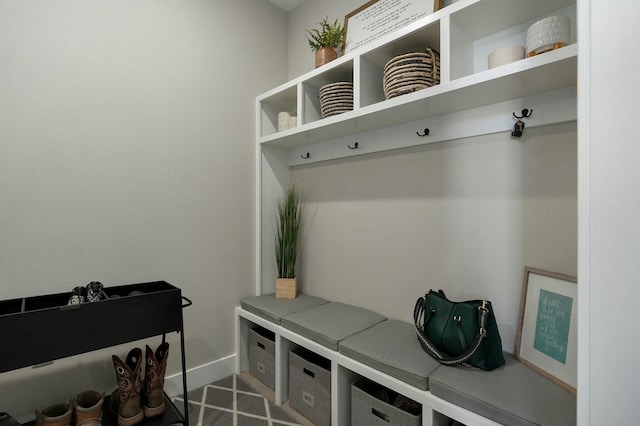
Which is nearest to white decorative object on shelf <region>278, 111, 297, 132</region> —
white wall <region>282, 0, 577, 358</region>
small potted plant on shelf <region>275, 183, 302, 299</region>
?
white wall <region>282, 0, 577, 358</region>

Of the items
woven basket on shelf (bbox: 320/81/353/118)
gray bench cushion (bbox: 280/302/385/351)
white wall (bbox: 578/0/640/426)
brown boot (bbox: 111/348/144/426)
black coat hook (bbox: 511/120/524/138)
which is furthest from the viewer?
woven basket on shelf (bbox: 320/81/353/118)

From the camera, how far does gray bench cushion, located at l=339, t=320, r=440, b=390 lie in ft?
3.89

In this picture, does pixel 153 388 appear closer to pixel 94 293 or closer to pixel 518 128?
pixel 94 293

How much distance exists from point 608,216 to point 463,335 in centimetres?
72

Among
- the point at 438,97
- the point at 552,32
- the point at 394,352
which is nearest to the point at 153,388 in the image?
the point at 394,352

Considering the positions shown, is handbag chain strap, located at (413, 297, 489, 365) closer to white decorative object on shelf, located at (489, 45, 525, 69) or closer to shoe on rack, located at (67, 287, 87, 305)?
white decorative object on shelf, located at (489, 45, 525, 69)

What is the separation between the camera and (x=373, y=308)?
5.98ft

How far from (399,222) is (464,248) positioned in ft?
1.18

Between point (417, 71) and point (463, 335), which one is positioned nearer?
point (463, 335)

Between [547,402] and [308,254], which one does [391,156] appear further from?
[547,402]

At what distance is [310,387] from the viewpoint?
62.8 inches

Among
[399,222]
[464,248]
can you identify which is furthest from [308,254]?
[464,248]

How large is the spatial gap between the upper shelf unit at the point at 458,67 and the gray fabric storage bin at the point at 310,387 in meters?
1.25

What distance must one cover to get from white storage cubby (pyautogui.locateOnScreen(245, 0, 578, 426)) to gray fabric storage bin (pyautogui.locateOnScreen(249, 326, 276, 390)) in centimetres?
8
